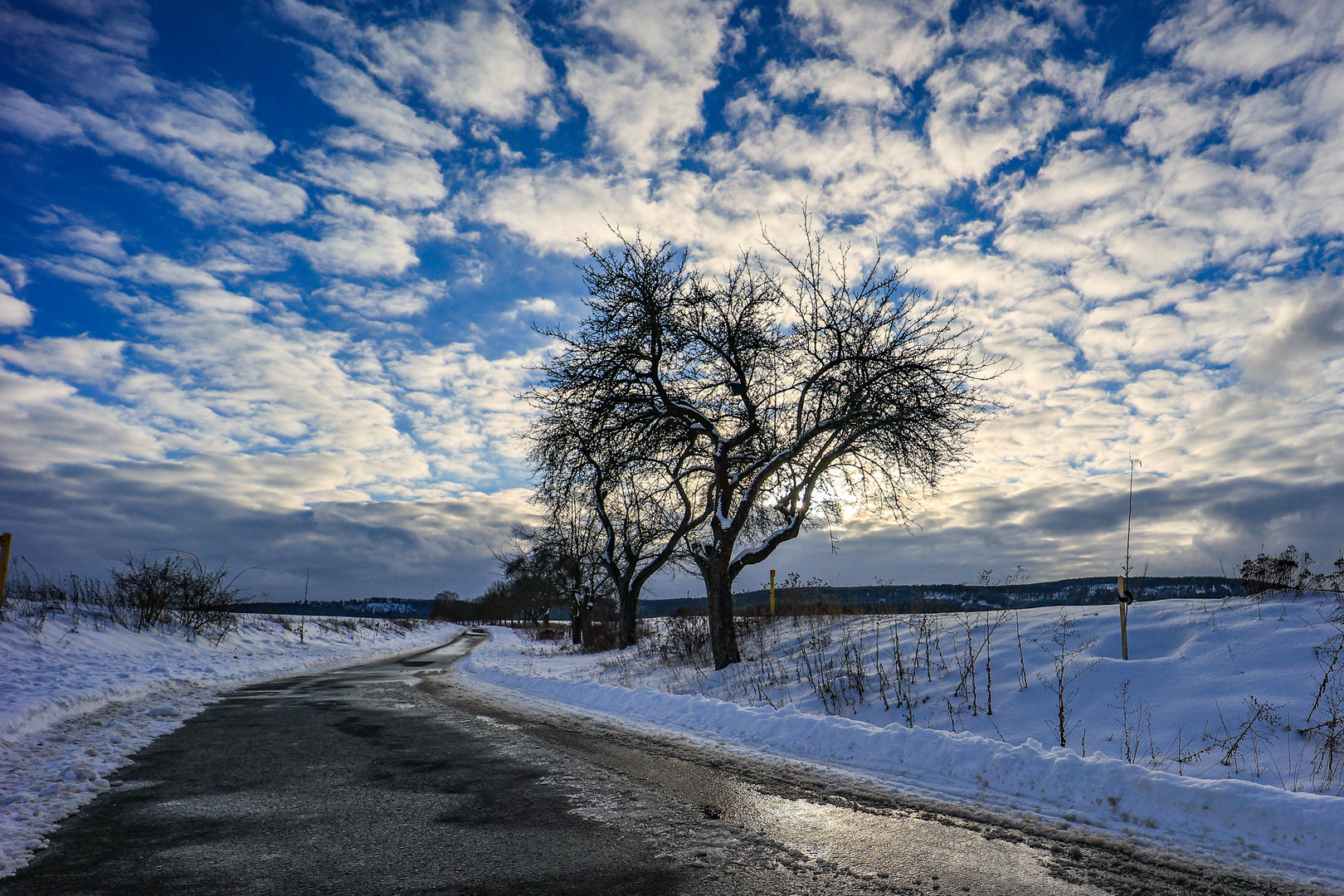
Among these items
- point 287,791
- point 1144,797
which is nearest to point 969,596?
point 1144,797

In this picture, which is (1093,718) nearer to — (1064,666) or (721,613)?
(1064,666)

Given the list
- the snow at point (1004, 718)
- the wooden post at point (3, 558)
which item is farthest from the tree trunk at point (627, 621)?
the wooden post at point (3, 558)

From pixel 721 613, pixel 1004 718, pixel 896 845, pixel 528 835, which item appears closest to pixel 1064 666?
pixel 1004 718

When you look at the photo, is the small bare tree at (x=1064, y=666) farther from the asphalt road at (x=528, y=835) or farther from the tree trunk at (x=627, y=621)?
the tree trunk at (x=627, y=621)

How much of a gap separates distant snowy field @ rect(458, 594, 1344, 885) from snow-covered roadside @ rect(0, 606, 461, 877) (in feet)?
17.6

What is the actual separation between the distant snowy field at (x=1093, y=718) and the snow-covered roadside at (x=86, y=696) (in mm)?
5369

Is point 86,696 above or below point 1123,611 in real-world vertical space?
below

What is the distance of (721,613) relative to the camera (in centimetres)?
1372

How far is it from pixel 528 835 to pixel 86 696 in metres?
10.2

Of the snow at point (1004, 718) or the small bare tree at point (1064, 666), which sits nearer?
the snow at point (1004, 718)

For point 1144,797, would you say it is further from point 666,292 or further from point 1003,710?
point 666,292

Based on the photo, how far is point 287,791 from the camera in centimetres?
504

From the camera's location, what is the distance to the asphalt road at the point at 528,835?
3338mm

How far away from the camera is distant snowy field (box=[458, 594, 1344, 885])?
14.4 feet
